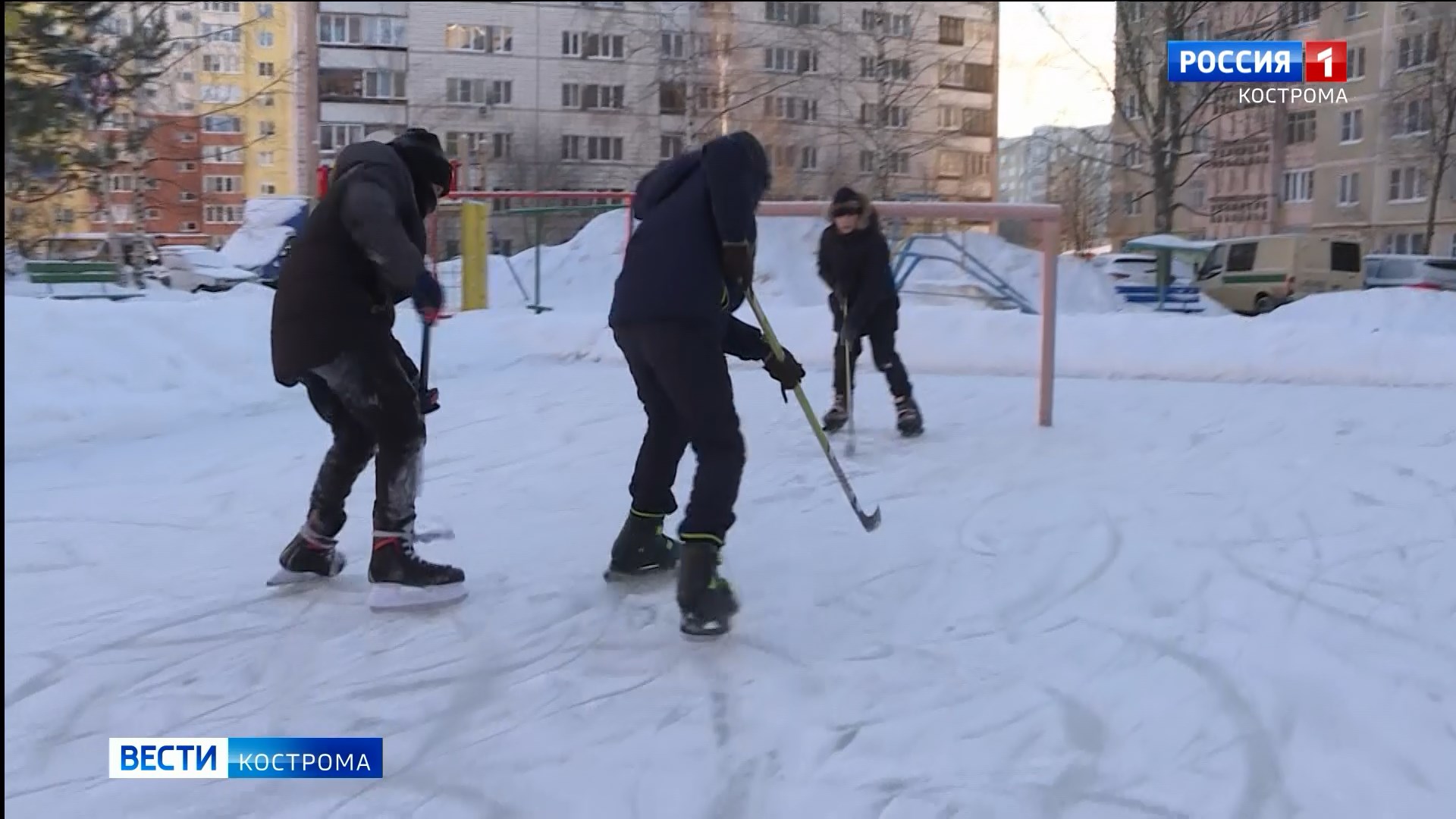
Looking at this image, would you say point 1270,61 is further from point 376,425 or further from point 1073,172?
point 1073,172

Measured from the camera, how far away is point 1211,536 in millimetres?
4992

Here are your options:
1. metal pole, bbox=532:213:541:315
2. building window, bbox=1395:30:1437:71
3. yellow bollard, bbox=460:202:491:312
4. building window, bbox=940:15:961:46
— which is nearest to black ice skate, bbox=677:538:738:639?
yellow bollard, bbox=460:202:491:312

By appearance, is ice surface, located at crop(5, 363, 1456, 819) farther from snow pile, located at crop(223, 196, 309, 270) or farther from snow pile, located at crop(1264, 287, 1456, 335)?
snow pile, located at crop(223, 196, 309, 270)

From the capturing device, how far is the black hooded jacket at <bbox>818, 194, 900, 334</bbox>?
291 inches

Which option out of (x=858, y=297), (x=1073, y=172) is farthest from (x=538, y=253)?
(x=1073, y=172)

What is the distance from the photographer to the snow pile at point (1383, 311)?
39.9 ft

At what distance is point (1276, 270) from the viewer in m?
21.4

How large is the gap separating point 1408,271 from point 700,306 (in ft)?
64.0

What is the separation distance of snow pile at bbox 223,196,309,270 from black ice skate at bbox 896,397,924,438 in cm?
2211

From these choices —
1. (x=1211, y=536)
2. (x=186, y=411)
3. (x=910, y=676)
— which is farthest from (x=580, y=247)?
(x=910, y=676)

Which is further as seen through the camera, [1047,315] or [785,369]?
[1047,315]

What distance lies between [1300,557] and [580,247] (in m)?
15.5

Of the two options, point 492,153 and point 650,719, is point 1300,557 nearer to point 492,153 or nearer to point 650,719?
point 650,719

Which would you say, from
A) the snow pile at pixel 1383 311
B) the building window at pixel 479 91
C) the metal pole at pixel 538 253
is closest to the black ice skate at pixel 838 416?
the snow pile at pixel 1383 311
